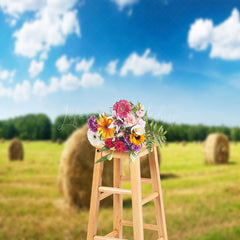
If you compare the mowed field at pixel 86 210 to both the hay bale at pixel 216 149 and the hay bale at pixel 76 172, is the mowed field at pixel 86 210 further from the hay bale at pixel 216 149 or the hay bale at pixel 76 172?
the hay bale at pixel 216 149

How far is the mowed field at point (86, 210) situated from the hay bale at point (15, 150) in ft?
0.28

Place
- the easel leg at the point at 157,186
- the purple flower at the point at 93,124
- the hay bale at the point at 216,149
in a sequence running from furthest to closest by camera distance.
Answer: the hay bale at the point at 216,149 < the easel leg at the point at 157,186 < the purple flower at the point at 93,124

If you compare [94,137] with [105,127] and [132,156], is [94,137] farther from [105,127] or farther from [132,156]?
[132,156]

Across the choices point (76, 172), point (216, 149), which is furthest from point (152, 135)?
point (216, 149)

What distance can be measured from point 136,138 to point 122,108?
0.16 meters

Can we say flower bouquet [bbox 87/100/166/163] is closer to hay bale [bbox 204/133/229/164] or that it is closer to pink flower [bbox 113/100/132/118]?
pink flower [bbox 113/100/132/118]

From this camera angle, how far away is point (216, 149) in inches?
224

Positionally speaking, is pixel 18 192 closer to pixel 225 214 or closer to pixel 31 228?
pixel 31 228

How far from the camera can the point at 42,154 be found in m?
4.37

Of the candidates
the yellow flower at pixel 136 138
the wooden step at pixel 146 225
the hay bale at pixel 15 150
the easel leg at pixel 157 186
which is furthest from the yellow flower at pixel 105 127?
the hay bale at pixel 15 150

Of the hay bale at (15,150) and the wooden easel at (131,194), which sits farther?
the hay bale at (15,150)

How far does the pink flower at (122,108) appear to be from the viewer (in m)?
1.60

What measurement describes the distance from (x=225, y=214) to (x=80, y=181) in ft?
5.50

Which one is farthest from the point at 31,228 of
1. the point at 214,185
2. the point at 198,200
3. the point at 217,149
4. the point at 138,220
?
the point at 217,149
